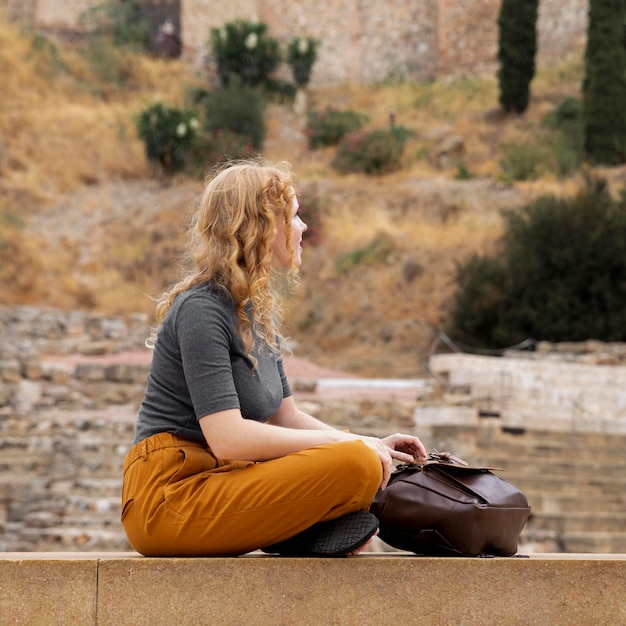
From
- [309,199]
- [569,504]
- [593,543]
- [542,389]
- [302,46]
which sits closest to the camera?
[593,543]

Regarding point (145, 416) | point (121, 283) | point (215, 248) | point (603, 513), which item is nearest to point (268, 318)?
point (215, 248)

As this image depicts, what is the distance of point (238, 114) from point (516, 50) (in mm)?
7206

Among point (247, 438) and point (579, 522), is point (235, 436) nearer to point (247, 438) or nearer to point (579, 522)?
point (247, 438)

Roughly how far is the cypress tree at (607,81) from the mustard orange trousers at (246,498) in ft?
68.8

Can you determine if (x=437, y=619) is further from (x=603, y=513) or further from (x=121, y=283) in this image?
(x=121, y=283)

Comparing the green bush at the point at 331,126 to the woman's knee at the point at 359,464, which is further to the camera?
the green bush at the point at 331,126

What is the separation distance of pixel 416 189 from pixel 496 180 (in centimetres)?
182

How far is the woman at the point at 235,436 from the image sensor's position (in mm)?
2320

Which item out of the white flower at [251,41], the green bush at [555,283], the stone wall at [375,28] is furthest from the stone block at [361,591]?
the stone wall at [375,28]

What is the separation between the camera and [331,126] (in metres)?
26.5

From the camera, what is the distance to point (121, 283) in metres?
19.1

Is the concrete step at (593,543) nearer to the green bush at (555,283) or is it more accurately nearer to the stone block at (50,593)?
the stone block at (50,593)

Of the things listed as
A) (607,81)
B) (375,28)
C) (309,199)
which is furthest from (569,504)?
(375,28)

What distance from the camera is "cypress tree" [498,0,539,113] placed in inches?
977
